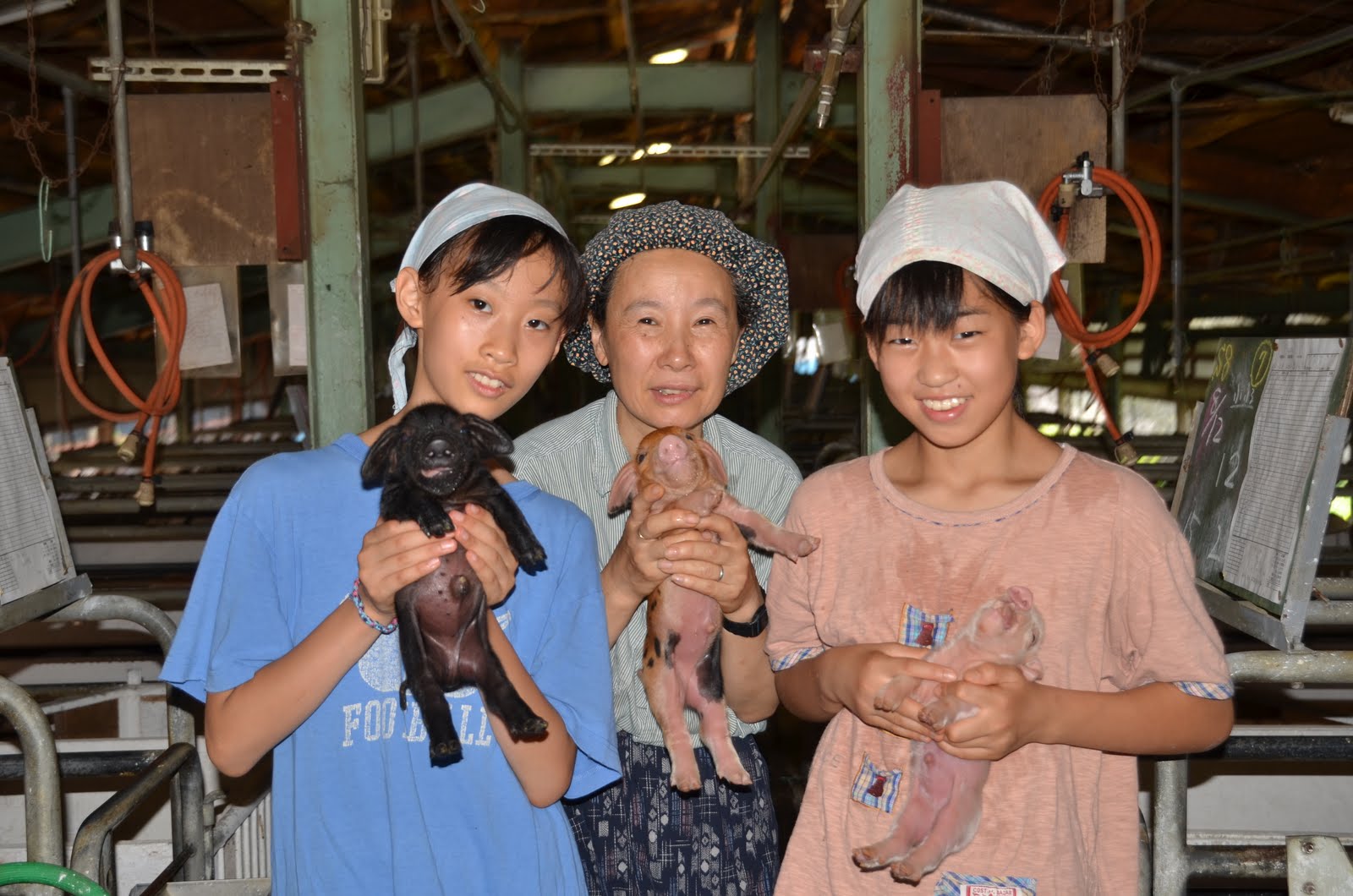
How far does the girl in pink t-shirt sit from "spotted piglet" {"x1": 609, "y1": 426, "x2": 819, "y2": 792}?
0.26 meters

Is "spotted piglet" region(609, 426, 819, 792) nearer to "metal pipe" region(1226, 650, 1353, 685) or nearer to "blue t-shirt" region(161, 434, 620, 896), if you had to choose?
"blue t-shirt" region(161, 434, 620, 896)

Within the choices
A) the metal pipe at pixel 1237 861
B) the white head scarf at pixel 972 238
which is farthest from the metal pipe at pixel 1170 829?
the white head scarf at pixel 972 238

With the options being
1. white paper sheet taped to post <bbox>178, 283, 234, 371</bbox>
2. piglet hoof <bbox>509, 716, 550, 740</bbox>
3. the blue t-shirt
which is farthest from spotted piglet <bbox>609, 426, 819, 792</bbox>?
white paper sheet taped to post <bbox>178, 283, 234, 371</bbox>

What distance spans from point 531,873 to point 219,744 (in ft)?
1.60

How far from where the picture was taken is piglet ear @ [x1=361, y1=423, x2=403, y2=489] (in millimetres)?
1497

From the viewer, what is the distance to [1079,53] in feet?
21.2

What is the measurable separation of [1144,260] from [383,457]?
208 cm

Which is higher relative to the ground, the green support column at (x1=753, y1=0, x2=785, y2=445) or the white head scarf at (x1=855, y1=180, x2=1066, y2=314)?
the green support column at (x1=753, y1=0, x2=785, y2=445)

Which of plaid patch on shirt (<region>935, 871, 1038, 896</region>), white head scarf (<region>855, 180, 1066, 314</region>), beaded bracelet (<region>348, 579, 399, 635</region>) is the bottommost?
plaid patch on shirt (<region>935, 871, 1038, 896</region>)

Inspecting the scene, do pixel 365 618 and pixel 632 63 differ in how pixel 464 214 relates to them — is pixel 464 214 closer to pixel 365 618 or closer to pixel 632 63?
pixel 365 618

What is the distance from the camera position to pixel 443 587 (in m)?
1.50

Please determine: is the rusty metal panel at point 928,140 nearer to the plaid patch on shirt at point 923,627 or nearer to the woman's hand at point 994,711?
the plaid patch on shirt at point 923,627

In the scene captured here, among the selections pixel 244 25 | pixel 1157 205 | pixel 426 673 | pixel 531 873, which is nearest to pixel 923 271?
pixel 426 673

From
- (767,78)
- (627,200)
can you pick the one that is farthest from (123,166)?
(627,200)
